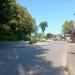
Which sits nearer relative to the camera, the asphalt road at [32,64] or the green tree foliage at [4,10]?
the asphalt road at [32,64]

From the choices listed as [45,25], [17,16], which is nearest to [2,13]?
[17,16]

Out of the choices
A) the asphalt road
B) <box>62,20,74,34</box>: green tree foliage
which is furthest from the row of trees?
<box>62,20,74,34</box>: green tree foliage

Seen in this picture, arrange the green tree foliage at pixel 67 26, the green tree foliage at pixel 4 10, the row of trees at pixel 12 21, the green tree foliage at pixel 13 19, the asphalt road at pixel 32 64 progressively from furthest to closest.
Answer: the green tree foliage at pixel 67 26 < the row of trees at pixel 12 21 < the green tree foliage at pixel 13 19 < the green tree foliage at pixel 4 10 < the asphalt road at pixel 32 64

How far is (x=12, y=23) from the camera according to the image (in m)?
59.3

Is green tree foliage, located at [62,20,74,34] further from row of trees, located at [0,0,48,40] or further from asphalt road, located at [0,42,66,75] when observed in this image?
asphalt road, located at [0,42,66,75]

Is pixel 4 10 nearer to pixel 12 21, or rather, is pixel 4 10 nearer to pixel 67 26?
pixel 12 21

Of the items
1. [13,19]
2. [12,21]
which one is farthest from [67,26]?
[12,21]

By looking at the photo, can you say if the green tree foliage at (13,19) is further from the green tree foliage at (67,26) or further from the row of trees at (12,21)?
the green tree foliage at (67,26)

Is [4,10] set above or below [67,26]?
below

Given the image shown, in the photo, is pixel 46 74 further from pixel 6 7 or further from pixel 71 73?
pixel 6 7

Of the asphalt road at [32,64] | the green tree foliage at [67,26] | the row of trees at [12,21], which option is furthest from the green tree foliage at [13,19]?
the green tree foliage at [67,26]

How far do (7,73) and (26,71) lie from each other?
4.03ft

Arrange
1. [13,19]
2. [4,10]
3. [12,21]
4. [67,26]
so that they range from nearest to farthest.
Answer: [4,10], [12,21], [13,19], [67,26]

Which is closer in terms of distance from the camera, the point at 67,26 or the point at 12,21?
the point at 12,21
